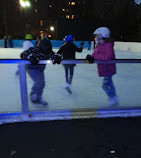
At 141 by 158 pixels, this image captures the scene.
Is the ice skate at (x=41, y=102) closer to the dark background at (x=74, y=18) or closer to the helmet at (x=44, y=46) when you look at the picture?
the helmet at (x=44, y=46)

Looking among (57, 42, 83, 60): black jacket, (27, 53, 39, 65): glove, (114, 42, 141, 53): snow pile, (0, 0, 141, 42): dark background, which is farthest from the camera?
(0, 0, 141, 42): dark background

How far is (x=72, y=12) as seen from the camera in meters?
51.2

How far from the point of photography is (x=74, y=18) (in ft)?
83.7

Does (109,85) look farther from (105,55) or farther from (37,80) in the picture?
(37,80)

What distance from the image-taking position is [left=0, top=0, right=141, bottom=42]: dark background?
24.9 meters

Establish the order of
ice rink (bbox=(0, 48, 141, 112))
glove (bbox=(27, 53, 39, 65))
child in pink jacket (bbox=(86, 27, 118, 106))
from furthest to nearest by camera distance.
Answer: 1. ice rink (bbox=(0, 48, 141, 112))
2. child in pink jacket (bbox=(86, 27, 118, 106))
3. glove (bbox=(27, 53, 39, 65))

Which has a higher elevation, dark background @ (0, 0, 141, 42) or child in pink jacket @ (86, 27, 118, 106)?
dark background @ (0, 0, 141, 42)

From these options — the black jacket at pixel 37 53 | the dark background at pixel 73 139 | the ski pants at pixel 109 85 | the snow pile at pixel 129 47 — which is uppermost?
the snow pile at pixel 129 47

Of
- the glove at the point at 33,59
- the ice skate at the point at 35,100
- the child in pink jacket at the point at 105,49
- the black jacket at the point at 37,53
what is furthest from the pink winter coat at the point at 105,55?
the ice skate at the point at 35,100

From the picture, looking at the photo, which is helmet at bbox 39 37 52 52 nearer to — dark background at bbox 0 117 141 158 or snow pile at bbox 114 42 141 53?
dark background at bbox 0 117 141 158

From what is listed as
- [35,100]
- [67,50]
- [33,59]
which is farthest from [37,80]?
[67,50]

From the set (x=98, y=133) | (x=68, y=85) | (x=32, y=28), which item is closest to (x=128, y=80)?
(x=68, y=85)

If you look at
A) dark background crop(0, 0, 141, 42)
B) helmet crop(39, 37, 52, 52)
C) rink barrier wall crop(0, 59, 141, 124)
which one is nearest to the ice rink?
rink barrier wall crop(0, 59, 141, 124)

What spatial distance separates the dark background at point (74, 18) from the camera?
2494 cm
